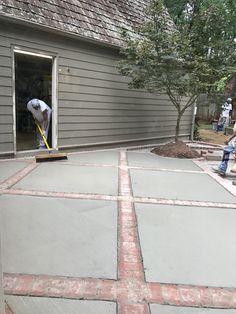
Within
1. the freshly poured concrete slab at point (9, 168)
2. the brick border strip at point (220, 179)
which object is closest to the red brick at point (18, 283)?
the freshly poured concrete slab at point (9, 168)

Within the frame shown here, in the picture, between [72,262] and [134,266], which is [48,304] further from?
[134,266]

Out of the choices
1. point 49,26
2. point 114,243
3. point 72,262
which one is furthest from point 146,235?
point 49,26

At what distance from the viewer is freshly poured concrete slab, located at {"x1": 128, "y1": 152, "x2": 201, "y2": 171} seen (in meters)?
7.37

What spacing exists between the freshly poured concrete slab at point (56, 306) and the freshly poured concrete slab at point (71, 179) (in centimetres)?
264

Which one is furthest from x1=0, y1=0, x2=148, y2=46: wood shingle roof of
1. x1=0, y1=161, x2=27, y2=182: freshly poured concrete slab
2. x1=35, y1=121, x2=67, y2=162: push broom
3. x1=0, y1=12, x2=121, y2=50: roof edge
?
x1=0, y1=161, x2=27, y2=182: freshly poured concrete slab

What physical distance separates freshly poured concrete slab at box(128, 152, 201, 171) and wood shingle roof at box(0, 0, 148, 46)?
313 centimetres

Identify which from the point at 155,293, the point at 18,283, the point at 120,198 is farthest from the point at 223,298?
A: the point at 120,198

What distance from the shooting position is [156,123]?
1132 centimetres

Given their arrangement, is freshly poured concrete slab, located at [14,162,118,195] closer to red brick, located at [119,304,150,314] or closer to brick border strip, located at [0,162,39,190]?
brick border strip, located at [0,162,39,190]

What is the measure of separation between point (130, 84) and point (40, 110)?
2.92m

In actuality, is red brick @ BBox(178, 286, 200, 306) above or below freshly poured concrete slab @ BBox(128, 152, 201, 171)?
above

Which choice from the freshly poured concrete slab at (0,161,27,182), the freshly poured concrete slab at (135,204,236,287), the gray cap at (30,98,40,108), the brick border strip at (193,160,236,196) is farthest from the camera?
the gray cap at (30,98,40,108)

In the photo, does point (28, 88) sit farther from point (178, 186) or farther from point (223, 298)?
point (223, 298)

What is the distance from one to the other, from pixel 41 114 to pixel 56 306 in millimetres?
5924
